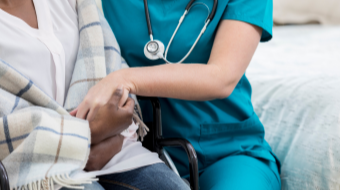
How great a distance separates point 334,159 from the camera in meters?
0.96

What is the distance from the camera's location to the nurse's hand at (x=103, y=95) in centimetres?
68

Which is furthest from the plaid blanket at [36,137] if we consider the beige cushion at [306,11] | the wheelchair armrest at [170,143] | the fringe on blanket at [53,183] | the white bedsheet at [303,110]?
the beige cushion at [306,11]

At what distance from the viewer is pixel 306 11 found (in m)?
2.16

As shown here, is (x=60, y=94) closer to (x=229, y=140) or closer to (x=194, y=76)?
(x=194, y=76)

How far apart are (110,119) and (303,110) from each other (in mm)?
775

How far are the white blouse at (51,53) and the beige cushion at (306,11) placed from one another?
1736mm

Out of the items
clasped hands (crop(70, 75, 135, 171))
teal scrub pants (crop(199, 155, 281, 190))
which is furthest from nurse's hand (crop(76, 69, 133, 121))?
teal scrub pants (crop(199, 155, 281, 190))

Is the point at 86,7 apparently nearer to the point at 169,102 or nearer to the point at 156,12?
the point at 156,12

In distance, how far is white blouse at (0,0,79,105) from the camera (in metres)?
0.72

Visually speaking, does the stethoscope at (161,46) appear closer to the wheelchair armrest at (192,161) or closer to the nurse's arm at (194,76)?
the nurse's arm at (194,76)

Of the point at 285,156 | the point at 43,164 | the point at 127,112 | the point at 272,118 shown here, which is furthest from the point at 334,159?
the point at 43,164

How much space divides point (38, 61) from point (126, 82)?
0.21m

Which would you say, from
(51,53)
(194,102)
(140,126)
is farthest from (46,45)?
(194,102)

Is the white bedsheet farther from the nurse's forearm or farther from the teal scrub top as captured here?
the nurse's forearm
